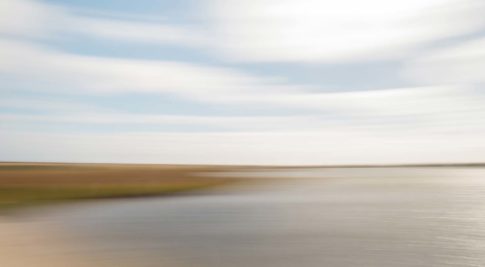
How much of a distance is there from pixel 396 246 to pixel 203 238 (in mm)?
8330

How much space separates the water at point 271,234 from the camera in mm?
16547

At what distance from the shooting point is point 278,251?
18.0 m

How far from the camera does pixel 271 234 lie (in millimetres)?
22094

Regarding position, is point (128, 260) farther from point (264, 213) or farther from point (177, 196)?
point (177, 196)

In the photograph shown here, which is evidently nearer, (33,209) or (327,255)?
(327,255)

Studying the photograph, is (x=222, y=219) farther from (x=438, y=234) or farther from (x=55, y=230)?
(x=438, y=234)

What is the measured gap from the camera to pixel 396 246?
19078mm

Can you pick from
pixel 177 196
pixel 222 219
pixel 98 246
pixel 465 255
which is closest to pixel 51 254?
pixel 98 246

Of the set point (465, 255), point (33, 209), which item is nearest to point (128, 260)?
point (465, 255)

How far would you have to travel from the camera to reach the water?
16547 millimetres

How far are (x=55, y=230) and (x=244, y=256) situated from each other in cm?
1043

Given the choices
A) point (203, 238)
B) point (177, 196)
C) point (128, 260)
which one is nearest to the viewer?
point (128, 260)

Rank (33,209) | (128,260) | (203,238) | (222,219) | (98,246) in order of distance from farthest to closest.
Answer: (33,209) → (222,219) → (203,238) → (98,246) → (128,260)

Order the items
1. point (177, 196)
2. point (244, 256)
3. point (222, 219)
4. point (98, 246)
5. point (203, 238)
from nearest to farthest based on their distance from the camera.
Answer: point (244, 256)
point (98, 246)
point (203, 238)
point (222, 219)
point (177, 196)
